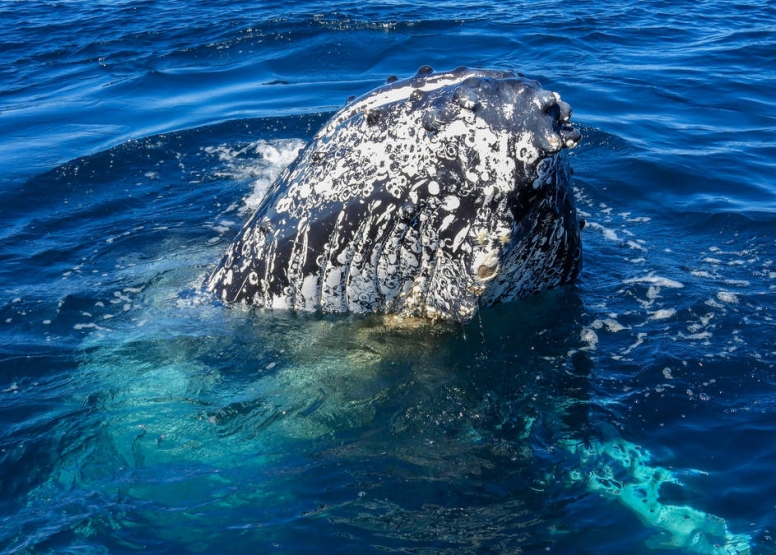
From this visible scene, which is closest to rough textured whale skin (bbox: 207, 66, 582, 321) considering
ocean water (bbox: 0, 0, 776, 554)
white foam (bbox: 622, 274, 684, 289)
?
ocean water (bbox: 0, 0, 776, 554)

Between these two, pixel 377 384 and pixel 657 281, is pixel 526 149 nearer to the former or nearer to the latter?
pixel 377 384

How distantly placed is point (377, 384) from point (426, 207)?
67.7 inches

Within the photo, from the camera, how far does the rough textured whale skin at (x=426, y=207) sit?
6.02m

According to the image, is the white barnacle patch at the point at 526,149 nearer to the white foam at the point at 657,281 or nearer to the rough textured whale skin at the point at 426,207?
the rough textured whale skin at the point at 426,207

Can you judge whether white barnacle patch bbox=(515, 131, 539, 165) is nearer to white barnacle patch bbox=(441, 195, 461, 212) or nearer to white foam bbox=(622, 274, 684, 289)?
white barnacle patch bbox=(441, 195, 461, 212)

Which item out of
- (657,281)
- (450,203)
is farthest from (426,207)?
(657,281)

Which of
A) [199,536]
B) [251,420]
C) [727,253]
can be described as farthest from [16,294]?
[727,253]

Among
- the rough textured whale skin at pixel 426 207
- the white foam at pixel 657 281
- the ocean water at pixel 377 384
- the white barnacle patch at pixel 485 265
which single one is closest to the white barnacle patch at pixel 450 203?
the rough textured whale skin at pixel 426 207

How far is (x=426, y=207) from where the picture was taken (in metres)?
6.34

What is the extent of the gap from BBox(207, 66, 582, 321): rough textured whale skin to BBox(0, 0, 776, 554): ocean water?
53 cm

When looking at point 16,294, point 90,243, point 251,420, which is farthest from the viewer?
point 90,243

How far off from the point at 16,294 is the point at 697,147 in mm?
10069

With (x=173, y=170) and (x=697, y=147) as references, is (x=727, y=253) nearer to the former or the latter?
(x=697, y=147)

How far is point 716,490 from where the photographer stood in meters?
6.29
